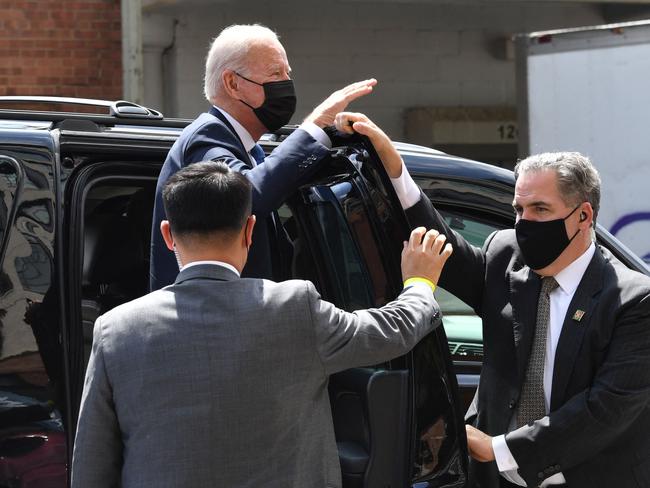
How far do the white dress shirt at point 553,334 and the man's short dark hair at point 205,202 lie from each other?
987 millimetres

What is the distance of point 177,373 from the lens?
7.04 feet

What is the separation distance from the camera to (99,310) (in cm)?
293

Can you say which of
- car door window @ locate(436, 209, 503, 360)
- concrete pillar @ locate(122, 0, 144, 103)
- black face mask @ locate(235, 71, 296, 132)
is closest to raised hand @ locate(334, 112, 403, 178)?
black face mask @ locate(235, 71, 296, 132)

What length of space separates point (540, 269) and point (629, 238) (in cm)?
508

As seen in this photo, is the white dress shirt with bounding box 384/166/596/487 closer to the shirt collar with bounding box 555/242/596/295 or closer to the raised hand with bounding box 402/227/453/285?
the shirt collar with bounding box 555/242/596/295

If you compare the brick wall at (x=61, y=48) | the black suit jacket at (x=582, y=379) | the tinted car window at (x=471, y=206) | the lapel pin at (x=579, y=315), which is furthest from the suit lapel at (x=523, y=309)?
the brick wall at (x=61, y=48)

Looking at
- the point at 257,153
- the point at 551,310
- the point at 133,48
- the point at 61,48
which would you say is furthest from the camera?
the point at 61,48

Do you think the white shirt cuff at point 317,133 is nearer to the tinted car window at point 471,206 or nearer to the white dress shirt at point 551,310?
the white dress shirt at point 551,310

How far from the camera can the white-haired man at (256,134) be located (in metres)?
2.62

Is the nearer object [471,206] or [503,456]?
[503,456]

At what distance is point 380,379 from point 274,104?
0.84m

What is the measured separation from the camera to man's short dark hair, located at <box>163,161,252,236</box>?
2.21 m

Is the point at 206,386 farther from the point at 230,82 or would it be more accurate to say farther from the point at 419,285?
the point at 230,82

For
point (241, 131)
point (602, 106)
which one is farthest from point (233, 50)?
point (602, 106)
